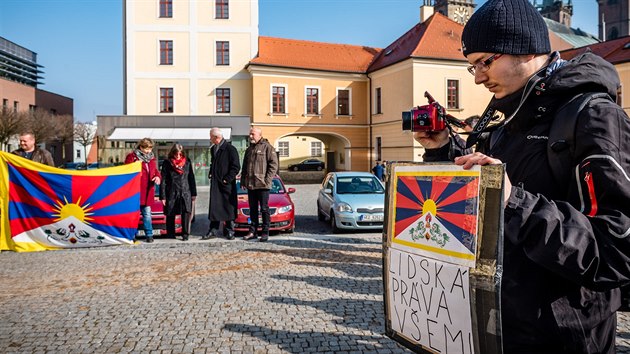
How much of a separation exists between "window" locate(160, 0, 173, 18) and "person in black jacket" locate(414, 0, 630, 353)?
3937 centimetres

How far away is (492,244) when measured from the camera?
1475mm

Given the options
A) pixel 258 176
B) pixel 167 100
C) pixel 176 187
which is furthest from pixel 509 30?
pixel 167 100

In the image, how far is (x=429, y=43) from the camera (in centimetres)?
3491

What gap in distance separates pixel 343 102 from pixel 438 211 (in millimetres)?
38870

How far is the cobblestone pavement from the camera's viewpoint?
4.10m

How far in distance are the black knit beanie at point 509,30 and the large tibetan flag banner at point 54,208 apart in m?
8.56

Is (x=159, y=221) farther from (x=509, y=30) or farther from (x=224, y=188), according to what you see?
(x=509, y=30)

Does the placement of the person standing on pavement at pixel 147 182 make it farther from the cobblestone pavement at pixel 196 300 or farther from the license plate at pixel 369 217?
the license plate at pixel 369 217

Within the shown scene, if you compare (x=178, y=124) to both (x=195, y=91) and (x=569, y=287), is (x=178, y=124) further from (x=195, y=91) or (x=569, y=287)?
(x=569, y=287)

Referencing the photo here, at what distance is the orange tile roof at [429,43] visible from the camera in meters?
34.2

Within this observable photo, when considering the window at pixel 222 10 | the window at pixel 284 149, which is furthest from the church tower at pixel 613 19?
the window at pixel 222 10

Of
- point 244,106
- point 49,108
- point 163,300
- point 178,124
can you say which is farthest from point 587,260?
point 49,108

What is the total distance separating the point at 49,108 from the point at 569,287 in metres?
67.2

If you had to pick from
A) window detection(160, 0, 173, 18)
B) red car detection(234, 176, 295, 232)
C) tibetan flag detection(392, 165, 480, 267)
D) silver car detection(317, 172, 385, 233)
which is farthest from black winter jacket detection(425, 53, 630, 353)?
window detection(160, 0, 173, 18)
